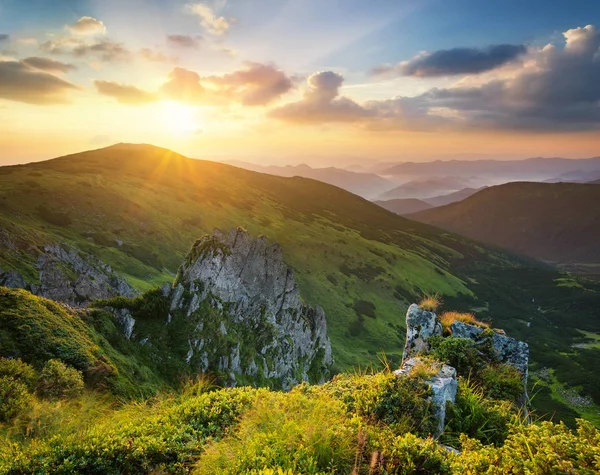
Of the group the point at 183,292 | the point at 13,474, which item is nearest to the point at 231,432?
the point at 13,474

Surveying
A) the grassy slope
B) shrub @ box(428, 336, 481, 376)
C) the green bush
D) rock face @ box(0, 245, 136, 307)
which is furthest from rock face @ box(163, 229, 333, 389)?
the green bush

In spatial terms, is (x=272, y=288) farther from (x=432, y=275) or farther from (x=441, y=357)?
(x=432, y=275)

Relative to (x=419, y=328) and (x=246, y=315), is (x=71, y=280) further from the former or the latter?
(x=419, y=328)

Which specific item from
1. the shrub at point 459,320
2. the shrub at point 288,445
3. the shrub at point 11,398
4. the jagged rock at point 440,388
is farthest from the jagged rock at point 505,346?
the shrub at point 11,398

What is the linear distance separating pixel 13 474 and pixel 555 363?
16525 centimetres

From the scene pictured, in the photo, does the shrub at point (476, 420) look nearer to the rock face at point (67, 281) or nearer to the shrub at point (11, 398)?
the shrub at point (11, 398)

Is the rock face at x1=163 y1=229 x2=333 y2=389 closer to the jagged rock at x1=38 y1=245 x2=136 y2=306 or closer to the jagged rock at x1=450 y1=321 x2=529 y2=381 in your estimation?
the jagged rock at x1=38 y1=245 x2=136 y2=306

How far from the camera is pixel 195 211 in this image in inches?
5910

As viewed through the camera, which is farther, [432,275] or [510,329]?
[432,275]

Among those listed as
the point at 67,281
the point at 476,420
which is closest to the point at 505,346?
the point at 476,420

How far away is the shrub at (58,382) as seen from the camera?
15.6m

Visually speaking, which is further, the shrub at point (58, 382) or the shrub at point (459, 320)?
the shrub at point (459, 320)

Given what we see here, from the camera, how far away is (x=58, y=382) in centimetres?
1633

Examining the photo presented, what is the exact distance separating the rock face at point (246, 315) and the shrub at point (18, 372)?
18005 mm
